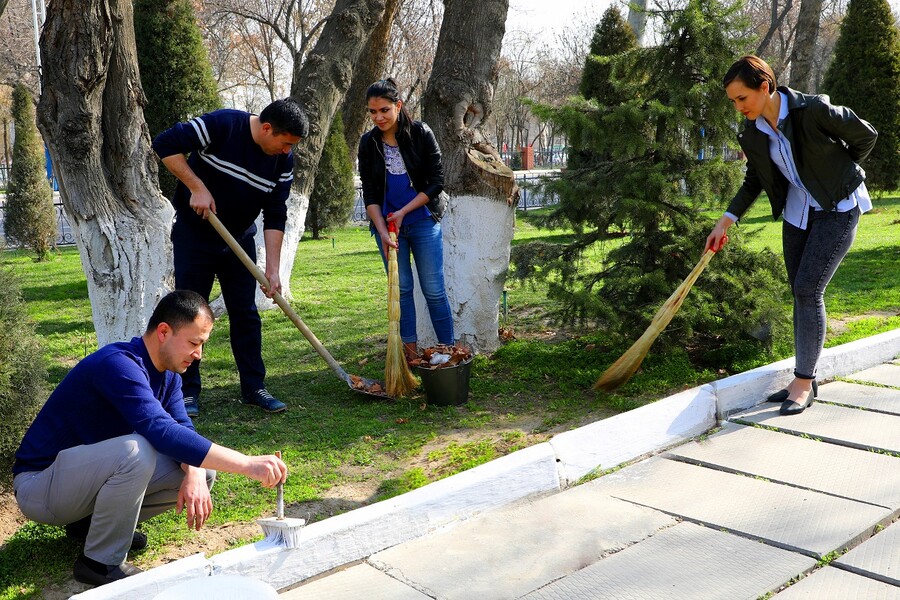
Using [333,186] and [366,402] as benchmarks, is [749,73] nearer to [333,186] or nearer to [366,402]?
[366,402]

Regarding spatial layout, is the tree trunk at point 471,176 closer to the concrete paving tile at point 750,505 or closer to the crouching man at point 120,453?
the concrete paving tile at point 750,505

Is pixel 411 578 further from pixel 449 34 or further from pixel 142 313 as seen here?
pixel 449 34

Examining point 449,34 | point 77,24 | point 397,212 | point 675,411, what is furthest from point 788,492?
point 77,24

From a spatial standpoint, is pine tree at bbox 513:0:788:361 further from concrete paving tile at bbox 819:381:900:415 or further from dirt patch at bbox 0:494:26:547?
dirt patch at bbox 0:494:26:547

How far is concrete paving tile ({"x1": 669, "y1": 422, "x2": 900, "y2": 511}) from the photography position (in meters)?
3.50

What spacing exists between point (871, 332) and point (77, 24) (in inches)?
236

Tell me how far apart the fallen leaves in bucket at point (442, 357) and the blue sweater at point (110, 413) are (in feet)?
6.67

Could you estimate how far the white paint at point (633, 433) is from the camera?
379 centimetres

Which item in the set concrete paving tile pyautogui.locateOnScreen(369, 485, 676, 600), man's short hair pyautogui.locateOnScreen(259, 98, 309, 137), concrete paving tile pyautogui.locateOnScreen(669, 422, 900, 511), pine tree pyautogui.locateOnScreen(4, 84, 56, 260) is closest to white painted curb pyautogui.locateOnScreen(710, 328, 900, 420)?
concrete paving tile pyautogui.locateOnScreen(669, 422, 900, 511)

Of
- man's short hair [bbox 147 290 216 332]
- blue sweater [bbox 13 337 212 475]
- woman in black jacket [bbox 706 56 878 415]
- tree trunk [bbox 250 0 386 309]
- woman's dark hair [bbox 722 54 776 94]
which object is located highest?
tree trunk [bbox 250 0 386 309]

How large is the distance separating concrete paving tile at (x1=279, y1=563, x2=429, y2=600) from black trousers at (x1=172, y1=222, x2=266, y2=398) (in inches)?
82.9

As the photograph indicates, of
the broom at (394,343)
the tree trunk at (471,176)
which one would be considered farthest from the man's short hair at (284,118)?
the tree trunk at (471,176)

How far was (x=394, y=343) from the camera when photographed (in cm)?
504

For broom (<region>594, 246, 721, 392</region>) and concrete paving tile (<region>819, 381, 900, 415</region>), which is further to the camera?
broom (<region>594, 246, 721, 392</region>)
